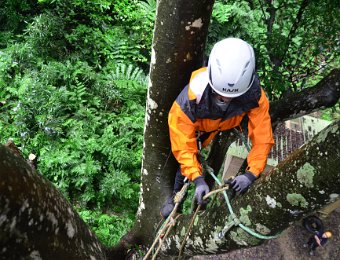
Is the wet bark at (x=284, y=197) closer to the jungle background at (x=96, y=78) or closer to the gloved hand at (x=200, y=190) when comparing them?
the gloved hand at (x=200, y=190)

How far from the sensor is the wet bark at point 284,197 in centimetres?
161

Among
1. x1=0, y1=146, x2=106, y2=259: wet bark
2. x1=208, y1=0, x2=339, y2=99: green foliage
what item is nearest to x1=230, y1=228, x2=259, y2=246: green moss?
x1=0, y1=146, x2=106, y2=259: wet bark

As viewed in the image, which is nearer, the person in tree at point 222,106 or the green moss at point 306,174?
the green moss at point 306,174

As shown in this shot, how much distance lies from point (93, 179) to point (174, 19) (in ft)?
13.3

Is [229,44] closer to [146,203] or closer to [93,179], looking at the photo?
[146,203]

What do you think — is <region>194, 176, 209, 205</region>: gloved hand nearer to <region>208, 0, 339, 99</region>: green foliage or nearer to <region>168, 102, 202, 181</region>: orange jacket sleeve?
<region>168, 102, 202, 181</region>: orange jacket sleeve

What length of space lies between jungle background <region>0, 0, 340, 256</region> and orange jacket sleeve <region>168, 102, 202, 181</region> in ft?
4.47

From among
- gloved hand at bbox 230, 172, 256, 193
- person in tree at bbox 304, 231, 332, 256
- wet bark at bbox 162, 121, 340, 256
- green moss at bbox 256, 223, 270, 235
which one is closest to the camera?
wet bark at bbox 162, 121, 340, 256

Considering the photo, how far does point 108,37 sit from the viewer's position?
775cm

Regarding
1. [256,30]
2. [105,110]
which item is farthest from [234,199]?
[256,30]

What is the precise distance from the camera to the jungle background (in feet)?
14.7

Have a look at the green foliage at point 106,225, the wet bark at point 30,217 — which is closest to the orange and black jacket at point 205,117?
the wet bark at point 30,217

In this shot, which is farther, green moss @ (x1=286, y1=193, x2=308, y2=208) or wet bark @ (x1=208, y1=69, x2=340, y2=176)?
wet bark @ (x1=208, y1=69, x2=340, y2=176)

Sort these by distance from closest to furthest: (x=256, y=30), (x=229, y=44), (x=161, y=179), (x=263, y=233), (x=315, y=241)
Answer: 1. (x=263, y=233)
2. (x=229, y=44)
3. (x=161, y=179)
4. (x=315, y=241)
5. (x=256, y=30)
